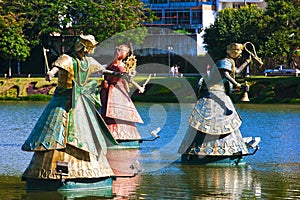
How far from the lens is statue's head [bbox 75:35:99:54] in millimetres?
15219

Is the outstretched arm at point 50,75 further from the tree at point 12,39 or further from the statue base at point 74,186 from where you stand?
the tree at point 12,39

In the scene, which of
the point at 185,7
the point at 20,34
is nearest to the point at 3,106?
the point at 20,34

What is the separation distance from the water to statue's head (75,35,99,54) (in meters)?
2.43

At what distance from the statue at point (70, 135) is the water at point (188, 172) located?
35 centimetres

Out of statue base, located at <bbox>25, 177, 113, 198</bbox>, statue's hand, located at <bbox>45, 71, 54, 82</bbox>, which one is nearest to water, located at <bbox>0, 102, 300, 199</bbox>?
statue base, located at <bbox>25, 177, 113, 198</bbox>

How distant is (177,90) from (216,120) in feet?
109

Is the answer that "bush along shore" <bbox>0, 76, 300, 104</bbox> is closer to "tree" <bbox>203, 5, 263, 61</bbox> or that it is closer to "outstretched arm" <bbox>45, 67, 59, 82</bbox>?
"tree" <bbox>203, 5, 263, 61</bbox>

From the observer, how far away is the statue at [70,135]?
15.0 meters

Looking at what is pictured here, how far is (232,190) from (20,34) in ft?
168

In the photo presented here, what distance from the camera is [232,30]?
7338 centimetres

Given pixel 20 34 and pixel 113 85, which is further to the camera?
pixel 20 34

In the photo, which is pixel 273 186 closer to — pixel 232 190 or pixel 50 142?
pixel 232 190

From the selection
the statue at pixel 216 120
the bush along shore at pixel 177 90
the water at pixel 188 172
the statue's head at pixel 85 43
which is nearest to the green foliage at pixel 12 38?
the bush along shore at pixel 177 90

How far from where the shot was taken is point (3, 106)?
46094 mm
